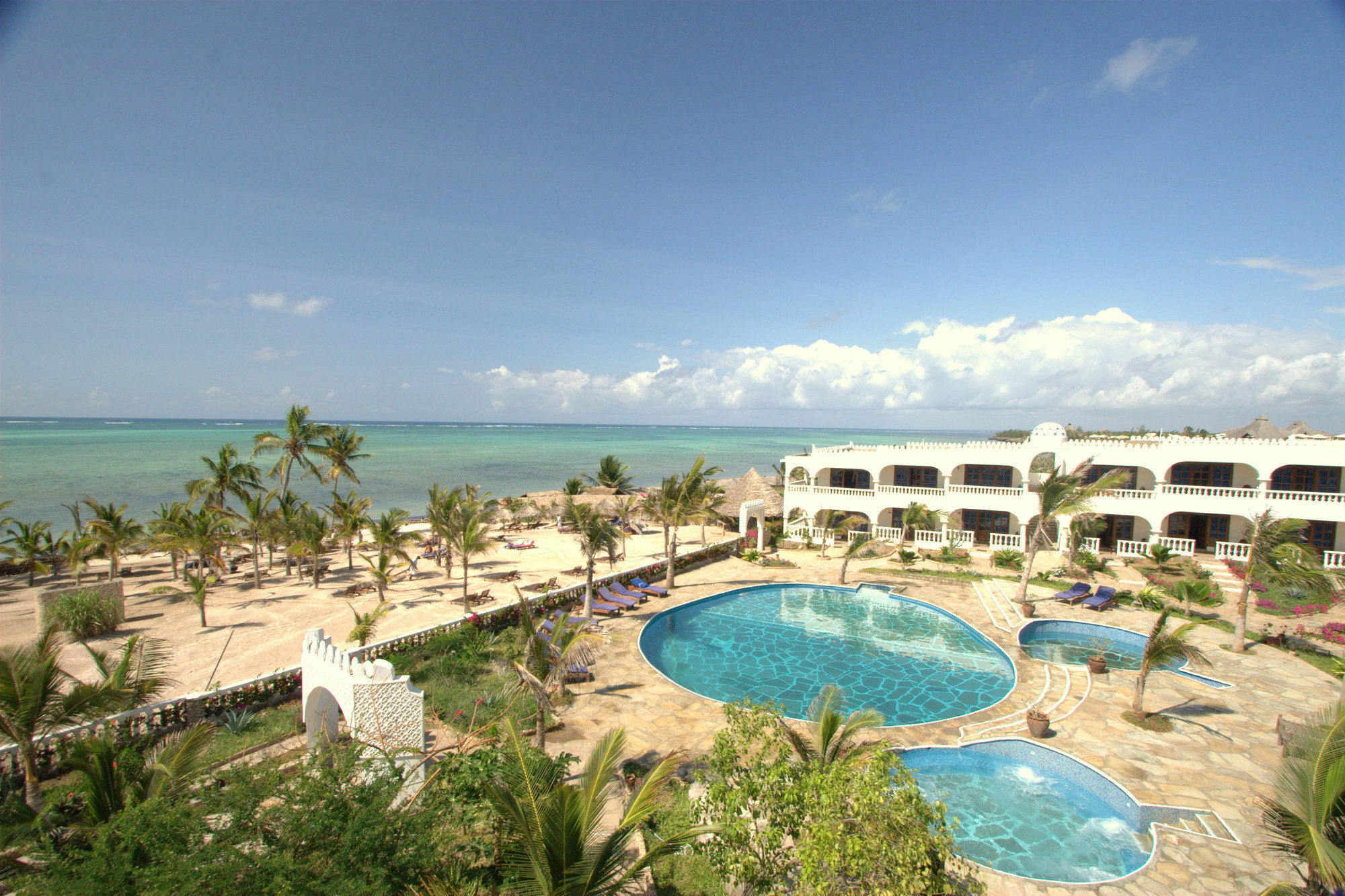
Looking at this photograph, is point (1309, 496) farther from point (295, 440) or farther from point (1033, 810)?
point (295, 440)

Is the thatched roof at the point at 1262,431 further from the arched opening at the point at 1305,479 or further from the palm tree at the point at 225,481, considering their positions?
the palm tree at the point at 225,481

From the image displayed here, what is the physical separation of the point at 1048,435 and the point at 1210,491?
5777mm

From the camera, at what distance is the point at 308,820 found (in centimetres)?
450

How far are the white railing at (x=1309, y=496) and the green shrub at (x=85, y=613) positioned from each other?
124 feet

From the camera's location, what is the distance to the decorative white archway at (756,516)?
81.1 feet

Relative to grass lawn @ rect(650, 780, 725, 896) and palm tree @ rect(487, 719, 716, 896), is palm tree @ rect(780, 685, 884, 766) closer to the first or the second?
grass lawn @ rect(650, 780, 725, 896)

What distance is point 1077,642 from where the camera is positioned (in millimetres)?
15461

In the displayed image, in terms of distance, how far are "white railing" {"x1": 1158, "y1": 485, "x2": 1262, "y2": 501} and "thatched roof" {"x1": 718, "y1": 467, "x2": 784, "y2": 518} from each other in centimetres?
1584

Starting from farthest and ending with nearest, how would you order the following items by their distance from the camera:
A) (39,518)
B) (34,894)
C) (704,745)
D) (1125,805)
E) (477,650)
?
1. (39,518)
2. (477,650)
3. (704,745)
4. (1125,805)
5. (34,894)

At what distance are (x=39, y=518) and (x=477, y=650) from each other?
1665 inches

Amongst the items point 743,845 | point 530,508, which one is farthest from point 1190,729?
point 530,508

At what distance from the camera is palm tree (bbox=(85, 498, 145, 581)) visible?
55.2 ft

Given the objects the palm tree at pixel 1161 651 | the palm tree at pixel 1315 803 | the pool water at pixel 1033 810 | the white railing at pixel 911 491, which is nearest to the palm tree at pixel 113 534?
the pool water at pixel 1033 810

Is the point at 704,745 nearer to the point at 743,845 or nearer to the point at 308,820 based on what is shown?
the point at 743,845
